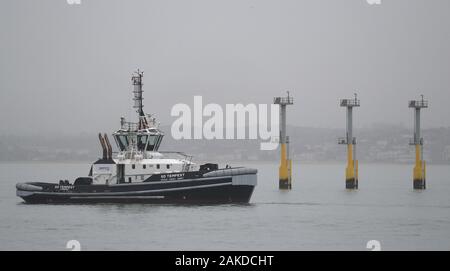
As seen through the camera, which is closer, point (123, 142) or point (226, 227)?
point (226, 227)

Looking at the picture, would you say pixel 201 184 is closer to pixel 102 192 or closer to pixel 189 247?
pixel 102 192

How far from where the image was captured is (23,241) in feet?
177

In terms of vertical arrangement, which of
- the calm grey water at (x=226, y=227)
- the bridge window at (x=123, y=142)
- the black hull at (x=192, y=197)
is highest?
the bridge window at (x=123, y=142)

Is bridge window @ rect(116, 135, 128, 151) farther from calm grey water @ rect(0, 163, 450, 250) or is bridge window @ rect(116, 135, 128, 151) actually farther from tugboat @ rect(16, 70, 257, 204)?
calm grey water @ rect(0, 163, 450, 250)

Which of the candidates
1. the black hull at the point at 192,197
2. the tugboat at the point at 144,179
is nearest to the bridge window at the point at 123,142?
the tugboat at the point at 144,179

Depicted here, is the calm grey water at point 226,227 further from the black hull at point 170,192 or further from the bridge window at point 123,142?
the bridge window at point 123,142

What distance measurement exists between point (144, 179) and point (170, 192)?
2.60 m

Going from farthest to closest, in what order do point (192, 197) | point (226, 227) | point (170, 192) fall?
1. point (192, 197)
2. point (170, 192)
3. point (226, 227)

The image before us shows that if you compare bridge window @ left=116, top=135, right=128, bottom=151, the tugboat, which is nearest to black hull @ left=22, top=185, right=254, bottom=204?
the tugboat

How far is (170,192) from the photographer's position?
6975cm

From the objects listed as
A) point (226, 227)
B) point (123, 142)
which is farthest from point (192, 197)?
point (226, 227)

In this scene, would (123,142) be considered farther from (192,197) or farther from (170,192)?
(192,197)

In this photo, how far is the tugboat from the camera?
6944cm

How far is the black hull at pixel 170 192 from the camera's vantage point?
69438 mm
